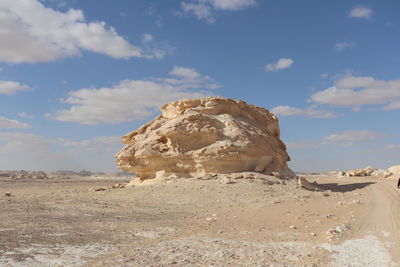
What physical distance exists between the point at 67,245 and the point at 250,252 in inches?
144

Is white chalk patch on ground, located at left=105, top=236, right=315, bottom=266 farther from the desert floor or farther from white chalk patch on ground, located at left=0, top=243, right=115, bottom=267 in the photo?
white chalk patch on ground, located at left=0, top=243, right=115, bottom=267

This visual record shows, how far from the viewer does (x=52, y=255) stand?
633cm

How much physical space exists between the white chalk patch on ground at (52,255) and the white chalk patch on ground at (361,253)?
4.45 m

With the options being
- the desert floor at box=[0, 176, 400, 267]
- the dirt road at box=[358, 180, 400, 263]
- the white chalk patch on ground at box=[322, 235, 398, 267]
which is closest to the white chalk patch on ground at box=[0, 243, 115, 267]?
the desert floor at box=[0, 176, 400, 267]

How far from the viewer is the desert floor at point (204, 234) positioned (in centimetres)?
652

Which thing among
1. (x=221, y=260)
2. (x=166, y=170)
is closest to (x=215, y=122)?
(x=166, y=170)

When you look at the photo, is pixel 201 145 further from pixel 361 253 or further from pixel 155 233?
pixel 361 253

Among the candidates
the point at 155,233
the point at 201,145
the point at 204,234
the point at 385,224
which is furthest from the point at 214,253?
the point at 201,145

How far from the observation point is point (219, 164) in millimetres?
22125

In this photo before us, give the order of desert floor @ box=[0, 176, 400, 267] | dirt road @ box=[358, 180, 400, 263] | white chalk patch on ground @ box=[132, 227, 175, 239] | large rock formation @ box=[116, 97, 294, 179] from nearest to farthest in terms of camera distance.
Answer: desert floor @ box=[0, 176, 400, 267]
dirt road @ box=[358, 180, 400, 263]
white chalk patch on ground @ box=[132, 227, 175, 239]
large rock formation @ box=[116, 97, 294, 179]

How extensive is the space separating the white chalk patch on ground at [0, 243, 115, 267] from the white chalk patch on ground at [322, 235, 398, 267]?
4.45m

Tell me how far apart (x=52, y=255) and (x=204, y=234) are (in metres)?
3.76

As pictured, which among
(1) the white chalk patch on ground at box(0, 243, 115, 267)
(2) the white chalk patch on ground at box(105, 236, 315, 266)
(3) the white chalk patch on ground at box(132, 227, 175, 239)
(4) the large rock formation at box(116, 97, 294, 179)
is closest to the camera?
(1) the white chalk patch on ground at box(0, 243, 115, 267)

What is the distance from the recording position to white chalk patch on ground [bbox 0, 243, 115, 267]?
581 centimetres
